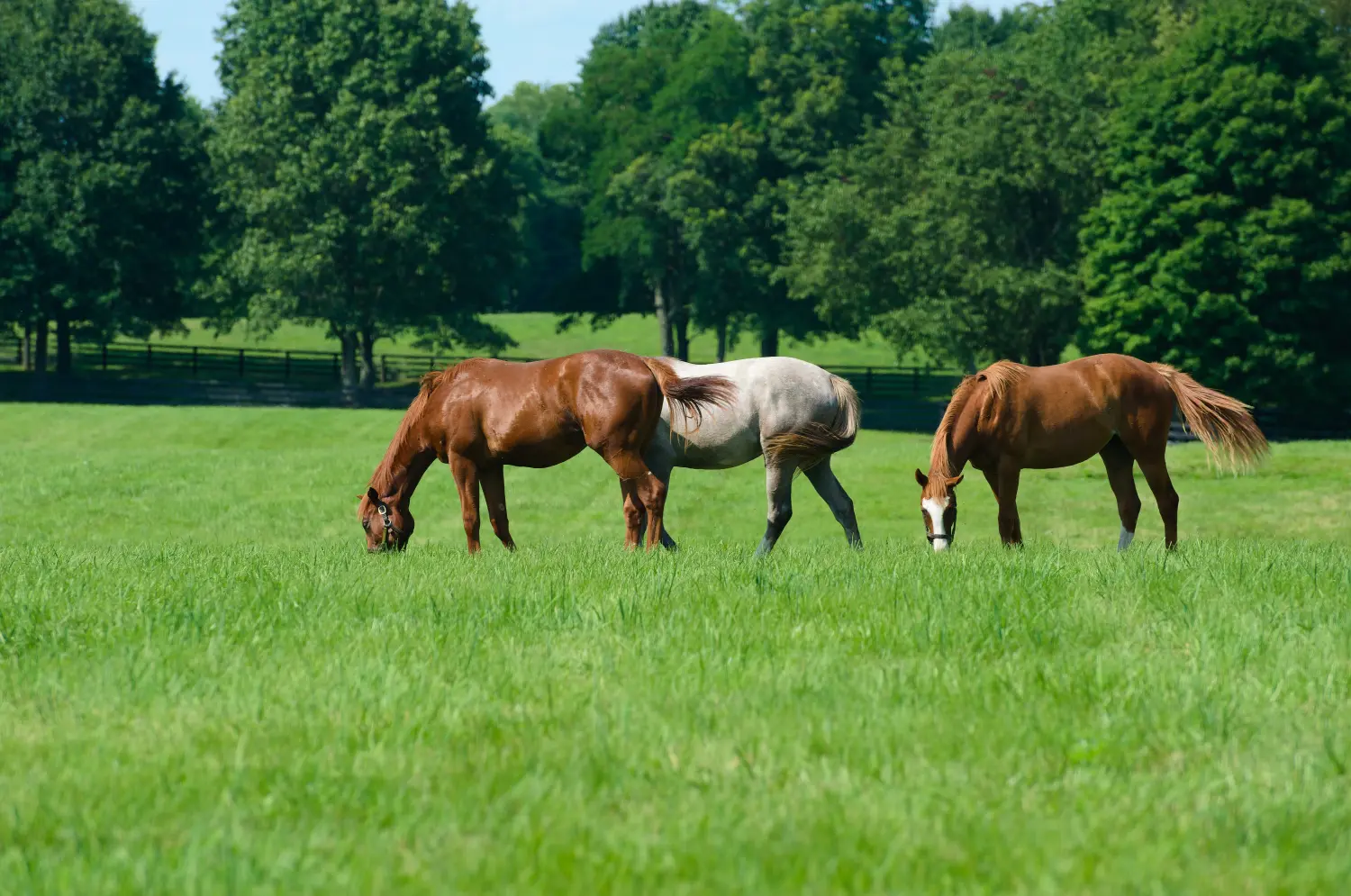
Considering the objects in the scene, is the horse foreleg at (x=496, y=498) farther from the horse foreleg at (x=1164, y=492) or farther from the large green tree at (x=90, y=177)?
the large green tree at (x=90, y=177)

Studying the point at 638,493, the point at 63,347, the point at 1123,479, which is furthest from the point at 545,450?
the point at 63,347

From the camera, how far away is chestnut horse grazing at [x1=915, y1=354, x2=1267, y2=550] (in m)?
12.5

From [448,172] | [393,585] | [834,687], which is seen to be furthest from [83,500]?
[448,172]

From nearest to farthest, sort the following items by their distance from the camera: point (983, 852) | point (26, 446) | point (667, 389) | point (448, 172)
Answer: point (983, 852), point (667, 389), point (26, 446), point (448, 172)

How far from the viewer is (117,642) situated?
6.54m

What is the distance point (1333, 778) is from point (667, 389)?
8838 mm

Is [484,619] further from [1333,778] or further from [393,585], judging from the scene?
[1333,778]

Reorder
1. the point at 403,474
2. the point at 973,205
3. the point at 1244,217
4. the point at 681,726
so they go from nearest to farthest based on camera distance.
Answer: the point at 681,726 → the point at 403,474 → the point at 1244,217 → the point at 973,205

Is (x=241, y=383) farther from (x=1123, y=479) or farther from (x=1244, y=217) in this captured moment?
(x=1123, y=479)

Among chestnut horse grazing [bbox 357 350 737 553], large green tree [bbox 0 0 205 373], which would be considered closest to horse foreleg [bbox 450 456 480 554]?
chestnut horse grazing [bbox 357 350 737 553]

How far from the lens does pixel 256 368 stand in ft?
204

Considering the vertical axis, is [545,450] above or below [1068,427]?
below

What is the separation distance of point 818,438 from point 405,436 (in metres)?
4.13

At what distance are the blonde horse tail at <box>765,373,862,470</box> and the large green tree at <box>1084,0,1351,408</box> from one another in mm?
27429
